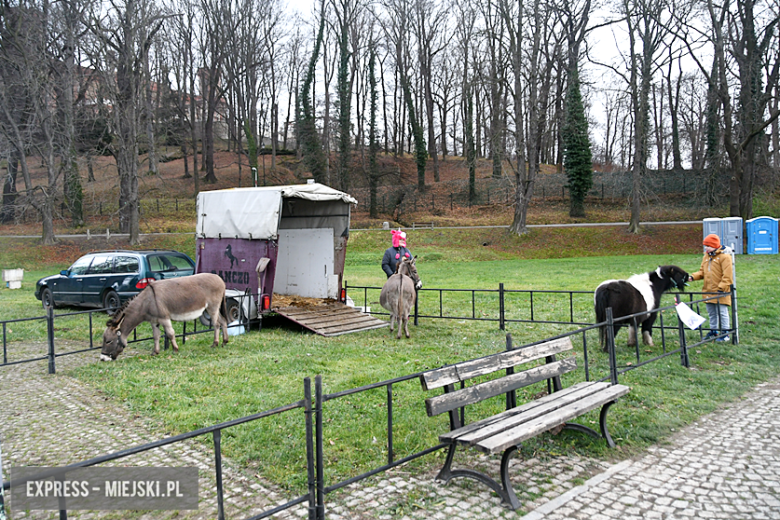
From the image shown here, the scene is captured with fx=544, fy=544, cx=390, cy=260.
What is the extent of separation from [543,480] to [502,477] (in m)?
0.56

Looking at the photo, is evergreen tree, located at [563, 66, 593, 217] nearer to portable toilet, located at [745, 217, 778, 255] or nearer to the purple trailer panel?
portable toilet, located at [745, 217, 778, 255]

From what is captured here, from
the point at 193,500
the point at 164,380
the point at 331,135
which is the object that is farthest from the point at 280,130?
the point at 193,500

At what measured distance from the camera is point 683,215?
3622 cm

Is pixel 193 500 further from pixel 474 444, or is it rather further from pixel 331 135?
pixel 331 135

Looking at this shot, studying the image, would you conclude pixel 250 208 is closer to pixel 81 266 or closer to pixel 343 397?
pixel 343 397

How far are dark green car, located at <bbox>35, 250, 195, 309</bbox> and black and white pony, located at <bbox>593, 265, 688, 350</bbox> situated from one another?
1064cm

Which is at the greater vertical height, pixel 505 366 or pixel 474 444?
pixel 505 366

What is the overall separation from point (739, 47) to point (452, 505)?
99.2 ft

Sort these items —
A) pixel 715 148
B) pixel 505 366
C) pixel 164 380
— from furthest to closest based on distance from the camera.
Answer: pixel 715 148, pixel 164 380, pixel 505 366

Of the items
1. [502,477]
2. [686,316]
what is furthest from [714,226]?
[502,477]

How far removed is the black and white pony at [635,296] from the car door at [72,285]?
13.1 metres

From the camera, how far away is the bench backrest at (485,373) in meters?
4.32

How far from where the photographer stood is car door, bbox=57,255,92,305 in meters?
14.8

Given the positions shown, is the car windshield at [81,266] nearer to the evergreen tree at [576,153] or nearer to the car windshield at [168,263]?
the car windshield at [168,263]
